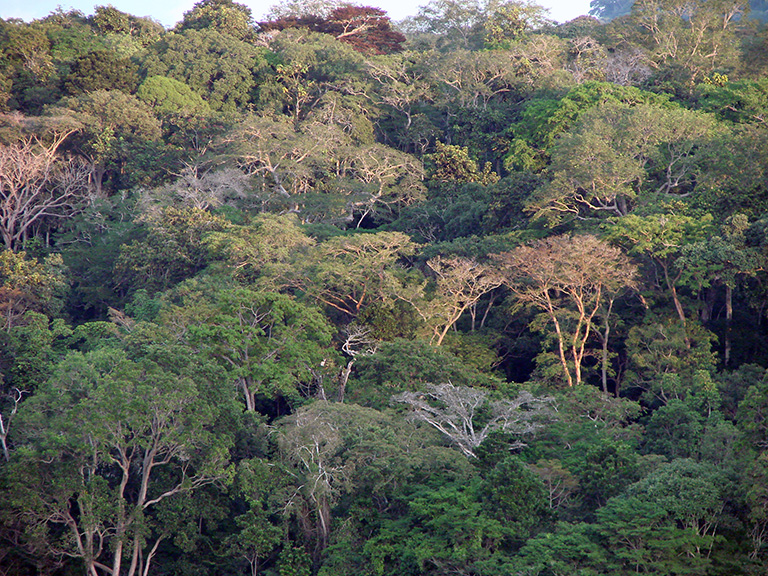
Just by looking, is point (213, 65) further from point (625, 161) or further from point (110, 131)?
point (625, 161)

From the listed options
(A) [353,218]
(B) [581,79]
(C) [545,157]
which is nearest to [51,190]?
(A) [353,218]

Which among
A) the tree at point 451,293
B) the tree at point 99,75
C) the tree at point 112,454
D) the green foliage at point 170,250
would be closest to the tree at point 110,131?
the tree at point 99,75

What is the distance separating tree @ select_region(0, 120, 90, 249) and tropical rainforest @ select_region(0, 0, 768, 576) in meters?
0.16

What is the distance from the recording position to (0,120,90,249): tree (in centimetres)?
3045

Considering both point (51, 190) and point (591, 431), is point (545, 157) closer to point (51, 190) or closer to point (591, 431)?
point (591, 431)

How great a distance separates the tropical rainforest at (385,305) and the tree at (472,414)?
87 mm

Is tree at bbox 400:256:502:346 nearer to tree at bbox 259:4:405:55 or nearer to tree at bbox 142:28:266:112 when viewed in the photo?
tree at bbox 142:28:266:112

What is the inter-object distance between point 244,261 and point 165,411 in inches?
314

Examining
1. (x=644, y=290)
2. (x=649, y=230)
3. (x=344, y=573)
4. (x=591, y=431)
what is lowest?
(x=344, y=573)

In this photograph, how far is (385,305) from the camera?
22859 millimetres

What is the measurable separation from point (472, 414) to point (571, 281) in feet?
16.7

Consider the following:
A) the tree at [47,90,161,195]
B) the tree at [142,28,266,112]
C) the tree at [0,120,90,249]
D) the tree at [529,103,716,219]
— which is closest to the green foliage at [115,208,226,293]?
the tree at [0,120,90,249]

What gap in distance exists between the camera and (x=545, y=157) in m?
30.7

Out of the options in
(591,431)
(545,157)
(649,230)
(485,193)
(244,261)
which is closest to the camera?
(591,431)
